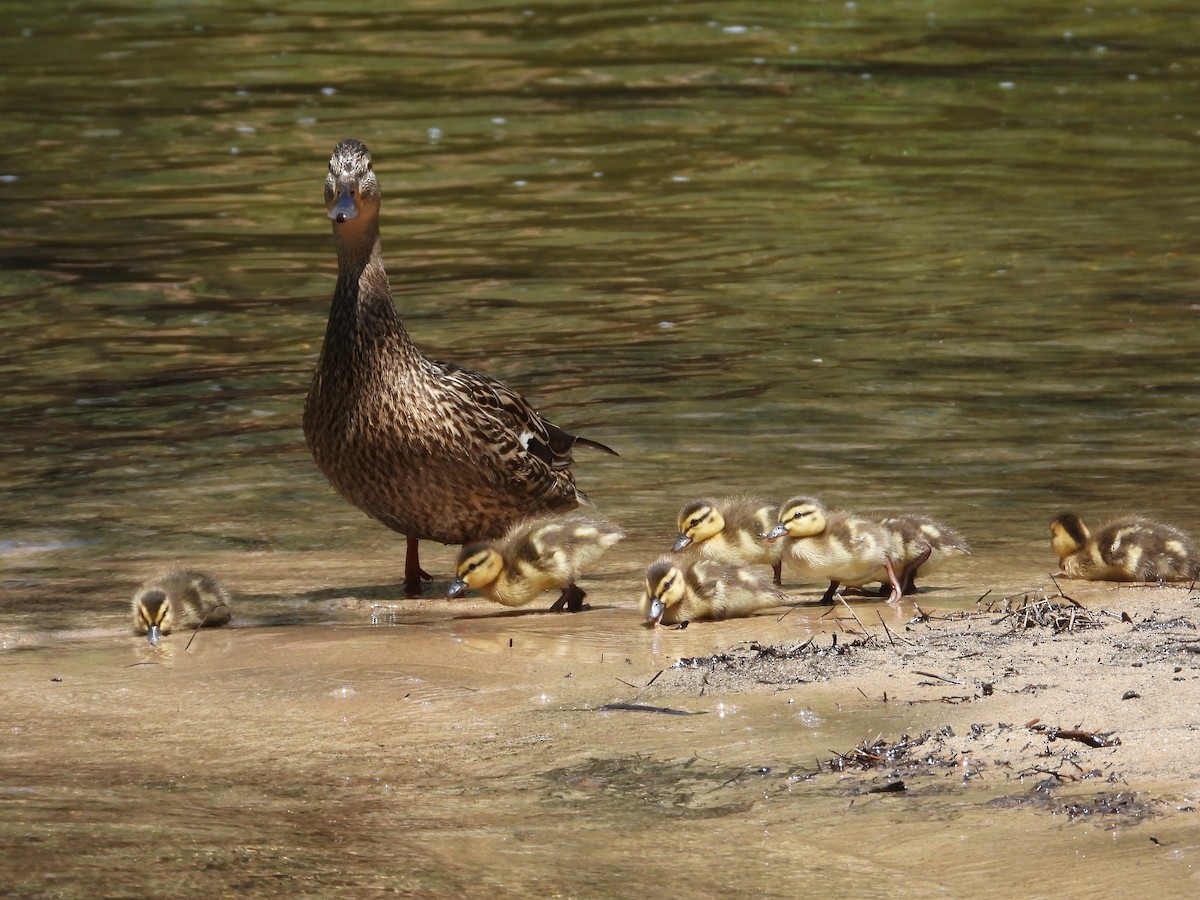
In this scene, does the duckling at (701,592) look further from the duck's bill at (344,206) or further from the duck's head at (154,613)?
the duck's bill at (344,206)

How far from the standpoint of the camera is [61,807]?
16.0 ft

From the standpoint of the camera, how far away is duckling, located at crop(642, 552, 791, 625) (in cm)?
673

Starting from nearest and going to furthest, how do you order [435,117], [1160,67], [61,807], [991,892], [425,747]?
1. [991,892]
2. [61,807]
3. [425,747]
4. [435,117]
5. [1160,67]

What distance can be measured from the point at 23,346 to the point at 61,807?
8546mm

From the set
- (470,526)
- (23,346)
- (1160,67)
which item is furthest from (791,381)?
(1160,67)

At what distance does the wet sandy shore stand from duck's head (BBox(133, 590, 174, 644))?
0.06 metres

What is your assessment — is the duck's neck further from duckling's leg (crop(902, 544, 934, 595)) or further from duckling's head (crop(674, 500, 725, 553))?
duckling's leg (crop(902, 544, 934, 595))

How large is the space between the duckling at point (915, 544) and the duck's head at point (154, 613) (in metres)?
2.44

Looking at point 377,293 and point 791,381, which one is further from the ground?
point 377,293

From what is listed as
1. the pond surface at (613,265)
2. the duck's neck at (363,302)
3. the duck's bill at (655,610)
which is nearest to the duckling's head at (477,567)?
the pond surface at (613,265)

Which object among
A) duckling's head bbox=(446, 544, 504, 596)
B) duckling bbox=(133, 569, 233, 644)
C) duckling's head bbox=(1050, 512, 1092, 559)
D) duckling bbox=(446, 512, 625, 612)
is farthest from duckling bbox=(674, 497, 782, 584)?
duckling bbox=(133, 569, 233, 644)

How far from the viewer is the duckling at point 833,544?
23.1 feet

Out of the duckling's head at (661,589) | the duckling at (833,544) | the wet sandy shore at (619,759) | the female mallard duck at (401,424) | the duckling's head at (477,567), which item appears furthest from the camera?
the female mallard duck at (401,424)

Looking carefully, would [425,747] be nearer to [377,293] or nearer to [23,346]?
[377,293]
